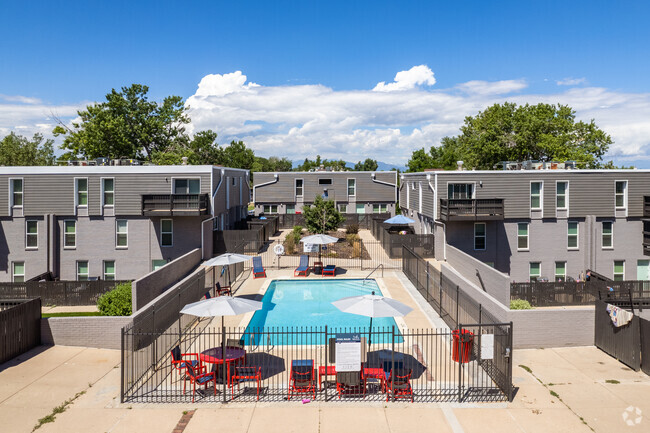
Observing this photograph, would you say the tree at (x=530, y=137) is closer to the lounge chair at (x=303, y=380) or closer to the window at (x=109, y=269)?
the window at (x=109, y=269)

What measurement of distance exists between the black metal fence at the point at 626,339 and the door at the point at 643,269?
17.1m

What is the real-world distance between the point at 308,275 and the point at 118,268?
39.0 feet

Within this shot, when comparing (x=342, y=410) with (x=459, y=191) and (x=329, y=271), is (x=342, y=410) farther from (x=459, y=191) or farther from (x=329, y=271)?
(x=459, y=191)

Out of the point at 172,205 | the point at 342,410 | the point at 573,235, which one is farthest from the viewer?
the point at 573,235

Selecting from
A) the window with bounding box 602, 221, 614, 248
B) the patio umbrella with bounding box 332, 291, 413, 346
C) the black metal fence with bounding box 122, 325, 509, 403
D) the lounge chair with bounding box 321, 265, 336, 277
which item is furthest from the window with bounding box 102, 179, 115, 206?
the window with bounding box 602, 221, 614, 248

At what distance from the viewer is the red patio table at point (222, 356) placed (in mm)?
12237

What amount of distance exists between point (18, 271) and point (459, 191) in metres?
27.6

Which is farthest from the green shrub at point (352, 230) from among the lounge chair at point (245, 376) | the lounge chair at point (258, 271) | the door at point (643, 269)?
the lounge chair at point (245, 376)

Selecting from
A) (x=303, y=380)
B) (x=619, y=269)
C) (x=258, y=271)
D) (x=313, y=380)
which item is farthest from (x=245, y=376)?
(x=619, y=269)

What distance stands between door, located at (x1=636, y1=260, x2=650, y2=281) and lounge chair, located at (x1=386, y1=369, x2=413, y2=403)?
79.9 ft

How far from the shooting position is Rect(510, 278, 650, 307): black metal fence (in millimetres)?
21266

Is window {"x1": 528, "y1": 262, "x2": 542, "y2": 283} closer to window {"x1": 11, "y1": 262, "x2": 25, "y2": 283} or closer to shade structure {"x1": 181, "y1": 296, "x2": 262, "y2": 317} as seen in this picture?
shade structure {"x1": 181, "y1": 296, "x2": 262, "y2": 317}

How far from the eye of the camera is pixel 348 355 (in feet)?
37.9

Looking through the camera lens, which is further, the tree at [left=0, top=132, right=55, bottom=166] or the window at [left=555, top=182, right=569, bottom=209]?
the tree at [left=0, top=132, right=55, bottom=166]
